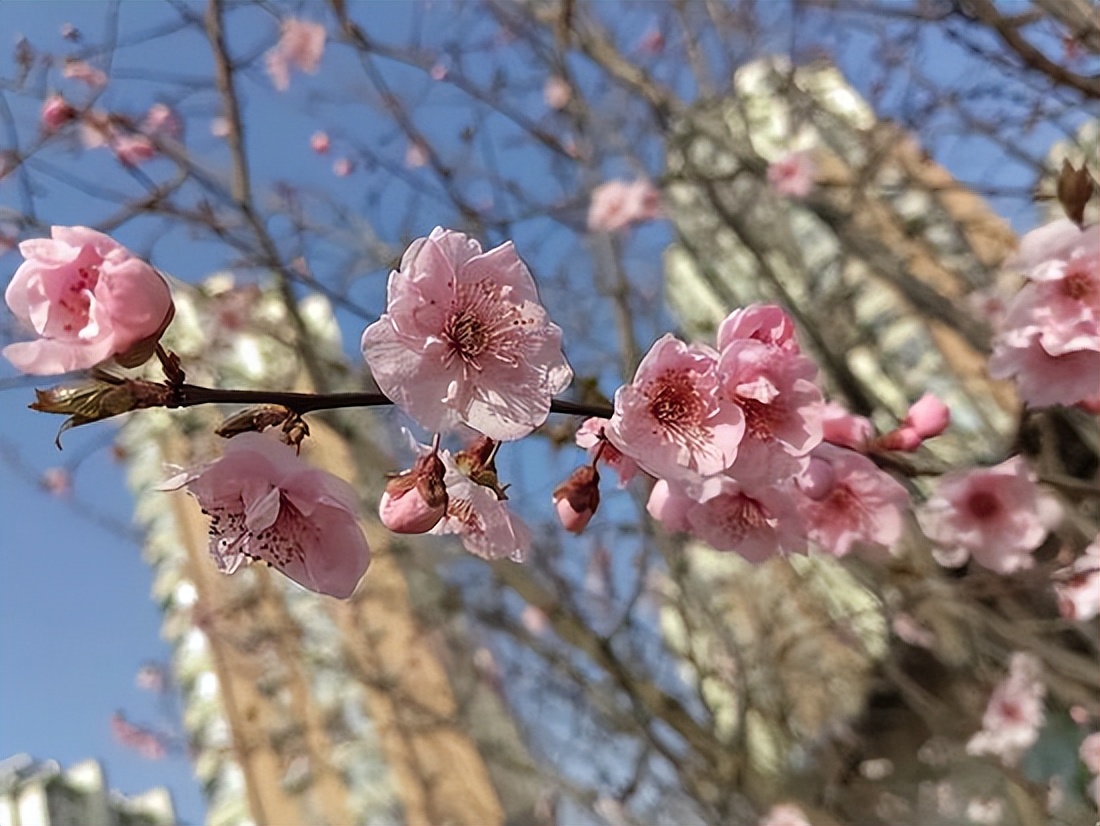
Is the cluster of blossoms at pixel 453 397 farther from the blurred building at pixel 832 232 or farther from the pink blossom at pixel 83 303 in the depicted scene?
the blurred building at pixel 832 232

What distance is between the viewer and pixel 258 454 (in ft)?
2.44

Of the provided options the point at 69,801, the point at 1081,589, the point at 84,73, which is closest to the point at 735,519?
the point at 1081,589

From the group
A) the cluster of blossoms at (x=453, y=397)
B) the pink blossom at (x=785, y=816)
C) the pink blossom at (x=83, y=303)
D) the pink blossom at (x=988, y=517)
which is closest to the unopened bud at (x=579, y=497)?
the cluster of blossoms at (x=453, y=397)

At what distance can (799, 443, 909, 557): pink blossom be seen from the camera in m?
1.18

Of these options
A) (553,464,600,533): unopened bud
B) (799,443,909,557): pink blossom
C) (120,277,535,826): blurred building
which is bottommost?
(120,277,535,826): blurred building

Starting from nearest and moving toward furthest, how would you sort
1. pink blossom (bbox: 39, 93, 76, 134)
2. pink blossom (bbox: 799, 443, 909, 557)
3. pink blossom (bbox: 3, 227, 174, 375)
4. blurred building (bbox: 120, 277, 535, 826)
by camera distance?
pink blossom (bbox: 3, 227, 174, 375)
pink blossom (bbox: 799, 443, 909, 557)
pink blossom (bbox: 39, 93, 76, 134)
blurred building (bbox: 120, 277, 535, 826)

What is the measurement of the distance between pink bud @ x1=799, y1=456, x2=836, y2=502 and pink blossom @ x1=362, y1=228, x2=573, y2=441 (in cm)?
37

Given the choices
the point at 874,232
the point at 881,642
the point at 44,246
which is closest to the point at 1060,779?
the point at 881,642

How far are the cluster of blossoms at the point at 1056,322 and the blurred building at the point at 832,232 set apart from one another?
1430 mm

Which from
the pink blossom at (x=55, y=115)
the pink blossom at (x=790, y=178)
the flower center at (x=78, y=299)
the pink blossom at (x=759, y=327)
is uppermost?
the flower center at (x=78, y=299)

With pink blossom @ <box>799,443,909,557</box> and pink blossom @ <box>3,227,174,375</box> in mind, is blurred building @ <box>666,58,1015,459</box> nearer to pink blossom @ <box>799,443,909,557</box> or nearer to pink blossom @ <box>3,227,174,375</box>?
pink blossom @ <box>799,443,909,557</box>

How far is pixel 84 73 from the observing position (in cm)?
255

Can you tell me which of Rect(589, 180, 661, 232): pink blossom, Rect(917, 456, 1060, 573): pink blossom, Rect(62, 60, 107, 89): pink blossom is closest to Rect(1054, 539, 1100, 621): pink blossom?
Rect(917, 456, 1060, 573): pink blossom

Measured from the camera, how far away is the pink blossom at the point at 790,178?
123 inches
